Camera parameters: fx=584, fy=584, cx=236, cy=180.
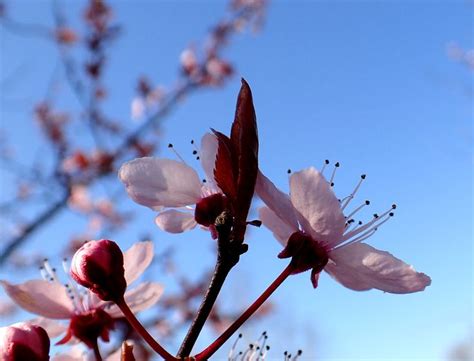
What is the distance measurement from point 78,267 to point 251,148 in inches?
14.9

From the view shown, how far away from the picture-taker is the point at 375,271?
0.99 meters

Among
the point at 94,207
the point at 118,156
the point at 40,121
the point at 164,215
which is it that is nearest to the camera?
the point at 164,215

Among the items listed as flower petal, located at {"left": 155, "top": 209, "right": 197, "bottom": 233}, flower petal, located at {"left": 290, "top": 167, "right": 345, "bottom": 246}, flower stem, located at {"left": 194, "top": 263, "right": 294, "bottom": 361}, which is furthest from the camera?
flower petal, located at {"left": 155, "top": 209, "right": 197, "bottom": 233}

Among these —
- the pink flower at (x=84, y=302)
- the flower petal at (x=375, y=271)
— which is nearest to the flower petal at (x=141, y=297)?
the pink flower at (x=84, y=302)

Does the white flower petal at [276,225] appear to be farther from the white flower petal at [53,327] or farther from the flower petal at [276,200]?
the white flower petal at [53,327]

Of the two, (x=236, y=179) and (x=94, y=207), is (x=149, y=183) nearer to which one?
(x=236, y=179)

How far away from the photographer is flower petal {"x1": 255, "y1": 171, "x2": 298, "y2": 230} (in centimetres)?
91

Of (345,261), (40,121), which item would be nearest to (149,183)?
(345,261)

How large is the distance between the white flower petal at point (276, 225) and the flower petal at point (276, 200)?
0.02 meters

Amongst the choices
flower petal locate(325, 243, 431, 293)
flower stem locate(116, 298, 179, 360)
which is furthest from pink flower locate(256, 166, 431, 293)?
flower stem locate(116, 298, 179, 360)

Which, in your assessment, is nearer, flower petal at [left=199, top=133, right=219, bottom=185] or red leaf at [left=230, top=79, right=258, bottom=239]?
red leaf at [left=230, top=79, right=258, bottom=239]

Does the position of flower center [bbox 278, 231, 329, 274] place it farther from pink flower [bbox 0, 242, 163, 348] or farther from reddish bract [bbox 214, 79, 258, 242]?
pink flower [bbox 0, 242, 163, 348]

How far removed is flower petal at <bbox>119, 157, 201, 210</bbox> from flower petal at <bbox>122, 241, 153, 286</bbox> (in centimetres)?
16

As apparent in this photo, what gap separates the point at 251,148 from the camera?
848mm
